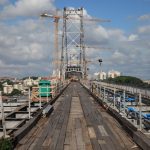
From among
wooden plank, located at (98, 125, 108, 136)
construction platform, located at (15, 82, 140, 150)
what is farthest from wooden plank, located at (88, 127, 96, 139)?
wooden plank, located at (98, 125, 108, 136)

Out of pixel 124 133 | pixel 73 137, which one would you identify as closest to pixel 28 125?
pixel 73 137

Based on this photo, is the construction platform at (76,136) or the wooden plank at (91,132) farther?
the wooden plank at (91,132)

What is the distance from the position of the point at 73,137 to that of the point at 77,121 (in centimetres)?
414

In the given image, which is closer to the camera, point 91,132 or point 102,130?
point 91,132

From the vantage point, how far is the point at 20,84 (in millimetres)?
18969

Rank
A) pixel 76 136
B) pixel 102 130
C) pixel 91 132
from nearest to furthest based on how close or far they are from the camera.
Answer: pixel 76 136 < pixel 91 132 < pixel 102 130

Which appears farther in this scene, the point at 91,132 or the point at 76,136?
the point at 91,132

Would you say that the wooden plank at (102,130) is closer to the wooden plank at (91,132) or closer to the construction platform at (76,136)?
the construction platform at (76,136)

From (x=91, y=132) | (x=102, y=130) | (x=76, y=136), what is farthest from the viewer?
(x=102, y=130)

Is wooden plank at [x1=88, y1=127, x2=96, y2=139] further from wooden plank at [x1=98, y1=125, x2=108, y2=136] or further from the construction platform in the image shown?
wooden plank at [x1=98, y1=125, x2=108, y2=136]

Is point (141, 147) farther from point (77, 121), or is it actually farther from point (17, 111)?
point (17, 111)

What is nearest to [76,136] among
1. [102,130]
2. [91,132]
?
[91,132]

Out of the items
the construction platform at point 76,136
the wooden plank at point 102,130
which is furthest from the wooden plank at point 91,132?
the wooden plank at point 102,130

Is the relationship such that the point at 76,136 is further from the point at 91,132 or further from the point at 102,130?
the point at 102,130
